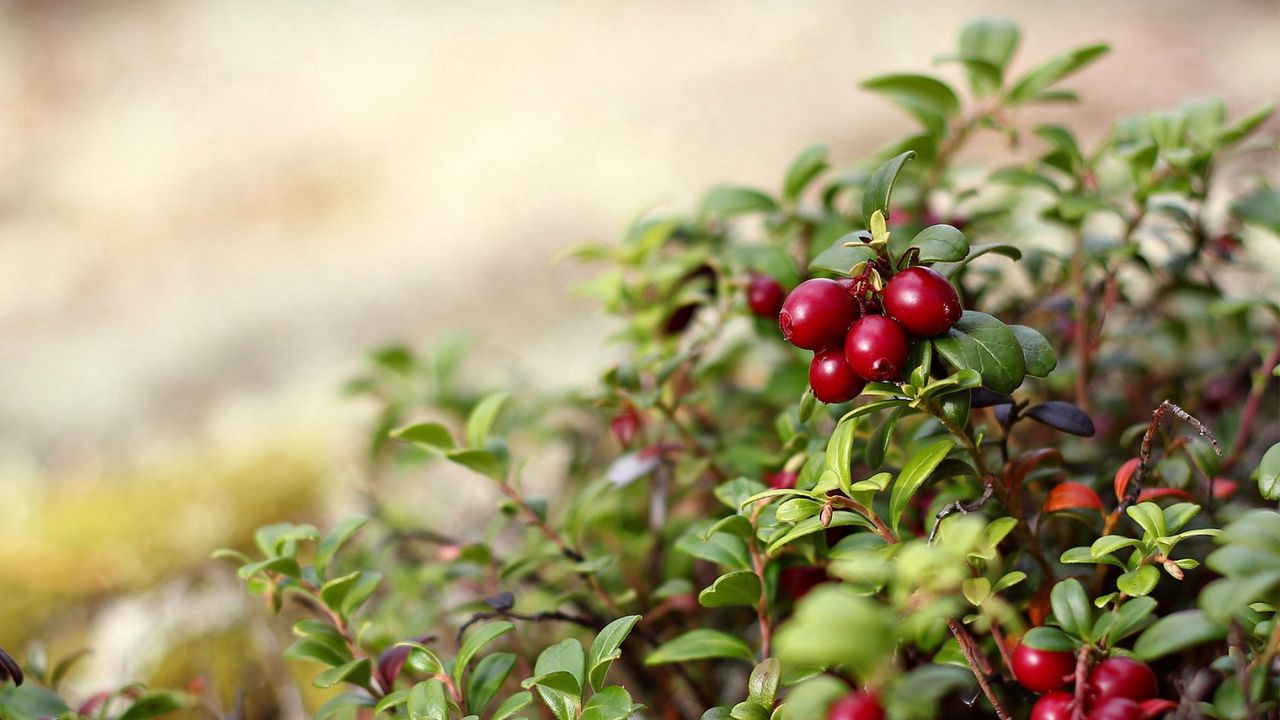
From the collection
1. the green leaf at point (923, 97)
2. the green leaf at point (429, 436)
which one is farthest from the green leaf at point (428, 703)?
the green leaf at point (923, 97)

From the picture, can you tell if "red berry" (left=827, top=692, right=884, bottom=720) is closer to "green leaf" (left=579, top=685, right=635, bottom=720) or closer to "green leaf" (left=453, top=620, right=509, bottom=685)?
"green leaf" (left=579, top=685, right=635, bottom=720)

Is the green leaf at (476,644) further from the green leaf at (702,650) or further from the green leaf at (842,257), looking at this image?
the green leaf at (842,257)

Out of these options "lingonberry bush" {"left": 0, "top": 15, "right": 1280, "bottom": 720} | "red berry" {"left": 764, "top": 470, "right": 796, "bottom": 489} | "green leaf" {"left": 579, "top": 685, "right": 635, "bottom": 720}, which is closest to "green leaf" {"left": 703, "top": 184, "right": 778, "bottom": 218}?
"lingonberry bush" {"left": 0, "top": 15, "right": 1280, "bottom": 720}

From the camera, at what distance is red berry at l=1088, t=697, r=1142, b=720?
1.86 ft


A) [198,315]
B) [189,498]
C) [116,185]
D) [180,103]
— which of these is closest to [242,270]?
[198,315]

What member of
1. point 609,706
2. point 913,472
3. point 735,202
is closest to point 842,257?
point 913,472

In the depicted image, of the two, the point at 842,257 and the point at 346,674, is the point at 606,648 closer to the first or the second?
the point at 346,674

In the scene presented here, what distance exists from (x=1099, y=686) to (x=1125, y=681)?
0.05 ft

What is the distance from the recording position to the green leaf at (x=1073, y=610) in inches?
25.1

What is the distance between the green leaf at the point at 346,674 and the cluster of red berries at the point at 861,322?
43 cm

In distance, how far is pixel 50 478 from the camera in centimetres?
233

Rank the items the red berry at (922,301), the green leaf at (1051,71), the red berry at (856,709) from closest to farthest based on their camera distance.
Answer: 1. the red berry at (856,709)
2. the red berry at (922,301)
3. the green leaf at (1051,71)

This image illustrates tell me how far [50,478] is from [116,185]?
2437 mm

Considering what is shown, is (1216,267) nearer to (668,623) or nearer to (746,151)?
(668,623)
